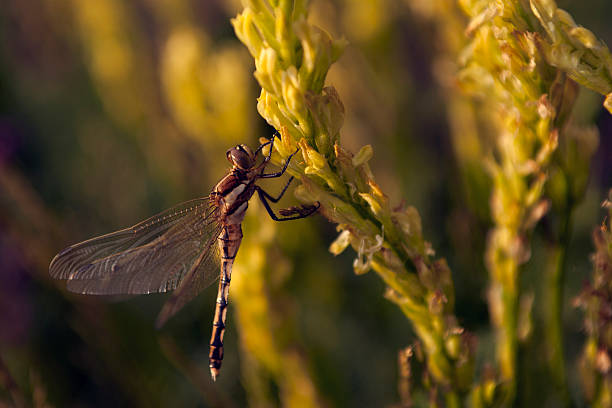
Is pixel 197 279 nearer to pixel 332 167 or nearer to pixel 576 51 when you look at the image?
pixel 332 167

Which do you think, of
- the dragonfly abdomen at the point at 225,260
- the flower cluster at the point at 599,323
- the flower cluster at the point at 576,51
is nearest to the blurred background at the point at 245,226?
the dragonfly abdomen at the point at 225,260

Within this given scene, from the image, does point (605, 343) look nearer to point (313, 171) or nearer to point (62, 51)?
point (313, 171)

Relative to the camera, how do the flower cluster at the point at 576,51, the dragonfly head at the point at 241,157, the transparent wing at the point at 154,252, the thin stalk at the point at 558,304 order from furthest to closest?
1. the transparent wing at the point at 154,252
2. the dragonfly head at the point at 241,157
3. the thin stalk at the point at 558,304
4. the flower cluster at the point at 576,51

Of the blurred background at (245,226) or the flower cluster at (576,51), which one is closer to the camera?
the flower cluster at (576,51)

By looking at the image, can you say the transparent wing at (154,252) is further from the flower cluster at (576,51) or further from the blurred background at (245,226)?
the flower cluster at (576,51)

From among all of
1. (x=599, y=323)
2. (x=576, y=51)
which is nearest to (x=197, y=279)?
(x=599, y=323)

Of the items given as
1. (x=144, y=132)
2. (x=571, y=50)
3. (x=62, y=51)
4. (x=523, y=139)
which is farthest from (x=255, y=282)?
(x=62, y=51)

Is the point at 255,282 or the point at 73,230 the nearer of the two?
the point at 255,282
